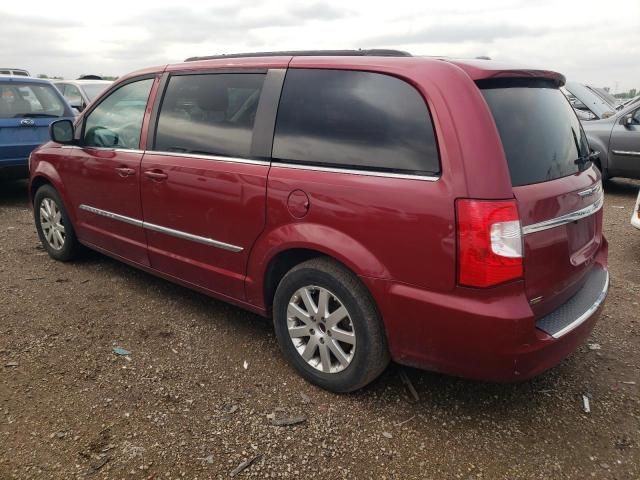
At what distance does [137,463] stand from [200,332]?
4.11 ft

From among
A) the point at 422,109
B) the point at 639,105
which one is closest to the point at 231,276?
the point at 422,109

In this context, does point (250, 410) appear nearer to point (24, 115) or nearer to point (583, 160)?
point (583, 160)

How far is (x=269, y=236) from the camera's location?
9.48 feet

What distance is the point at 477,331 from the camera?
7.43ft

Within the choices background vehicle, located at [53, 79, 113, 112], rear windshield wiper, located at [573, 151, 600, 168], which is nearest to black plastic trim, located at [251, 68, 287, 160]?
rear windshield wiper, located at [573, 151, 600, 168]

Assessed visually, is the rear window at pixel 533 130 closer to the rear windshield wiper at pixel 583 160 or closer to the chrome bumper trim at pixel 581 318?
the rear windshield wiper at pixel 583 160

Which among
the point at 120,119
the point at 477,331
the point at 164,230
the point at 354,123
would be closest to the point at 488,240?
the point at 477,331

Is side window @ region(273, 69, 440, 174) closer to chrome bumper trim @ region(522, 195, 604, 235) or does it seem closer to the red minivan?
the red minivan

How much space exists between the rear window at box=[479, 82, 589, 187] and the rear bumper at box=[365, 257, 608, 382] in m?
0.55

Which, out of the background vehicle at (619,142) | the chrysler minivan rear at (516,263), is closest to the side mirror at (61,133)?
the chrysler minivan rear at (516,263)

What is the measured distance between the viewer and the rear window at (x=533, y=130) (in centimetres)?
238

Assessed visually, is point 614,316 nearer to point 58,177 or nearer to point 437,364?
point 437,364

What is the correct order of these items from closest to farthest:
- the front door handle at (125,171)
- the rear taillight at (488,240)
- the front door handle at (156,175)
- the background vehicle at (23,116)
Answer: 1. the rear taillight at (488,240)
2. the front door handle at (156,175)
3. the front door handle at (125,171)
4. the background vehicle at (23,116)

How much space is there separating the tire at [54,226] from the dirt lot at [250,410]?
93 centimetres
